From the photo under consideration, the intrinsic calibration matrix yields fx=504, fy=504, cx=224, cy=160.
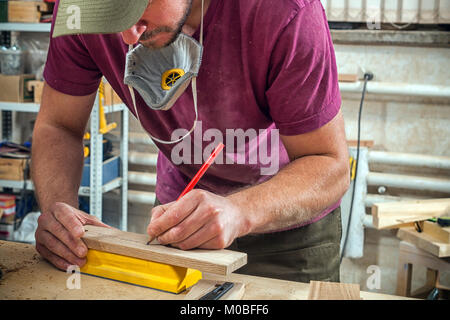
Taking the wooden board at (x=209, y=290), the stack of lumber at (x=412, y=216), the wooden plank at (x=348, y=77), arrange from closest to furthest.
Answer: the wooden board at (x=209, y=290)
the stack of lumber at (x=412, y=216)
the wooden plank at (x=348, y=77)

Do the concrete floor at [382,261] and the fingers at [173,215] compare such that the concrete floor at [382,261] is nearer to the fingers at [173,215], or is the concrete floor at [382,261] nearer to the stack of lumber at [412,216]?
the stack of lumber at [412,216]

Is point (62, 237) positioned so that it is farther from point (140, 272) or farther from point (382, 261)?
point (382, 261)

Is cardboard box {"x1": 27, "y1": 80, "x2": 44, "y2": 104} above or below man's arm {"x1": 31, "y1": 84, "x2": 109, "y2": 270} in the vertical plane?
above

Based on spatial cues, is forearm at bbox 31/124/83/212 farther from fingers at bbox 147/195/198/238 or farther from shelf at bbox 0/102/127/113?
shelf at bbox 0/102/127/113

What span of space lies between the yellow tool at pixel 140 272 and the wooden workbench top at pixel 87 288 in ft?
0.04

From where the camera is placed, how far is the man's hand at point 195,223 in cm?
90

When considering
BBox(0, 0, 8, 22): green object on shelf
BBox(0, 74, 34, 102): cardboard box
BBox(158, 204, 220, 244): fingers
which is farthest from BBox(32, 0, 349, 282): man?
BBox(0, 0, 8, 22): green object on shelf

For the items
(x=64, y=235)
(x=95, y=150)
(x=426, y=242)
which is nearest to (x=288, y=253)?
(x=64, y=235)

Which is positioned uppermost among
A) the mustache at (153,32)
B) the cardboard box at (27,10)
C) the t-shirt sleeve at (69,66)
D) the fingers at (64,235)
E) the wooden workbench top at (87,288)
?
the cardboard box at (27,10)

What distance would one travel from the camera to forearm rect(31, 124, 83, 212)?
1.29 m

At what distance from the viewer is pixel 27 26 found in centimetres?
269

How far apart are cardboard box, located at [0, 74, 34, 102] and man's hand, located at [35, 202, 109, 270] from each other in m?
1.89

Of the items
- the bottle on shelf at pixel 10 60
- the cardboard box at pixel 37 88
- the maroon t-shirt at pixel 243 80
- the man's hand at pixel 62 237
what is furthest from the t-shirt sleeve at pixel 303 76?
the bottle on shelf at pixel 10 60

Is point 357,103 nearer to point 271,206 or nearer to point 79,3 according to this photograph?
point 271,206
